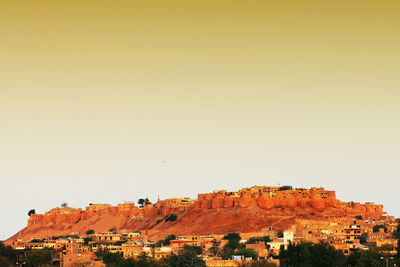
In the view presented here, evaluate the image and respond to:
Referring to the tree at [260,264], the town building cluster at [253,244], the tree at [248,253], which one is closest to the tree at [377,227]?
the town building cluster at [253,244]

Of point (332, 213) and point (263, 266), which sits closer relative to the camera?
point (263, 266)

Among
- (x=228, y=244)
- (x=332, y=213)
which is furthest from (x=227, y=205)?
(x=228, y=244)

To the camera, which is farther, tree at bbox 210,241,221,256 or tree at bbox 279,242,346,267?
tree at bbox 210,241,221,256

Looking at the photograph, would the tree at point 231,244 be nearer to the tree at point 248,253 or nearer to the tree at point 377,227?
the tree at point 248,253

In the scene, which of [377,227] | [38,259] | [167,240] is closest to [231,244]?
[167,240]

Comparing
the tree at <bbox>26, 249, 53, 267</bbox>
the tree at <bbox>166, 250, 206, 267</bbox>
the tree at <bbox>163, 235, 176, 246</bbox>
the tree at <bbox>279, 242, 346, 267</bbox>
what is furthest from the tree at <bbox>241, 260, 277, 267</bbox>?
the tree at <bbox>163, 235, 176, 246</bbox>

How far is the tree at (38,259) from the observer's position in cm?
10707

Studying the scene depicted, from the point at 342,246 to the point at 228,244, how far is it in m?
38.4

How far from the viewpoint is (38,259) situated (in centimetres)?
10881

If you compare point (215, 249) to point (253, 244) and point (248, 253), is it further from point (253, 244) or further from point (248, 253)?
point (248, 253)

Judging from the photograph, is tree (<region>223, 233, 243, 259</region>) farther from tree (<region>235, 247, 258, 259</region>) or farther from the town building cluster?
tree (<region>235, 247, 258, 259</region>)

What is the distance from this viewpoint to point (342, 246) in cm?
11769

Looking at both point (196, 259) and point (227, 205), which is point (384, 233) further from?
point (227, 205)

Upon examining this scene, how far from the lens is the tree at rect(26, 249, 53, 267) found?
351ft
